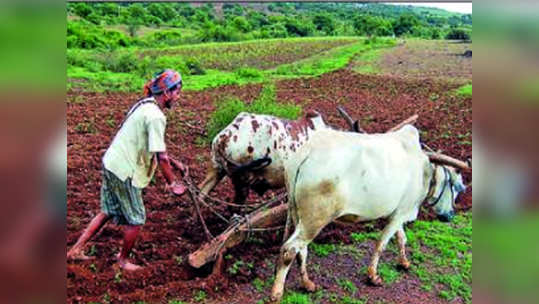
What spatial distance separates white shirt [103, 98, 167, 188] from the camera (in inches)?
179

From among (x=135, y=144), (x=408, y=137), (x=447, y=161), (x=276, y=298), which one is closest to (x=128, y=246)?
(x=135, y=144)

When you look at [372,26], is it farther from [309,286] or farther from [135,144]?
[135,144]

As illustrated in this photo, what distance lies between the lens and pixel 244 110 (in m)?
7.31

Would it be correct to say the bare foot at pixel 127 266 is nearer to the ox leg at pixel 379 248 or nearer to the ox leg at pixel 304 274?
the ox leg at pixel 304 274

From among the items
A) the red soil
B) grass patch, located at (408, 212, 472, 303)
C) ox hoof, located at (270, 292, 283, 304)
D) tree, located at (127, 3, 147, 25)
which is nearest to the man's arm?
the red soil

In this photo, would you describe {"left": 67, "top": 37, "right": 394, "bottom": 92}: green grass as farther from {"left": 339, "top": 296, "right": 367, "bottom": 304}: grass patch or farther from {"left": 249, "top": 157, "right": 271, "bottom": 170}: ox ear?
{"left": 339, "top": 296, "right": 367, "bottom": 304}: grass patch

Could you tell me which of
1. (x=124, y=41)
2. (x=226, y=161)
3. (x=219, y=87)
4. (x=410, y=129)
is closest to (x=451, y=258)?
(x=410, y=129)

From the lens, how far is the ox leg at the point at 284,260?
468 centimetres

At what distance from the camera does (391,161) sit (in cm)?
504

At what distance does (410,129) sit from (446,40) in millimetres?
3812

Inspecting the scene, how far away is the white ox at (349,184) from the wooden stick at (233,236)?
51cm

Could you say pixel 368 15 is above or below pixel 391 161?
above

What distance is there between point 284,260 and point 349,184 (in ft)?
2.76
